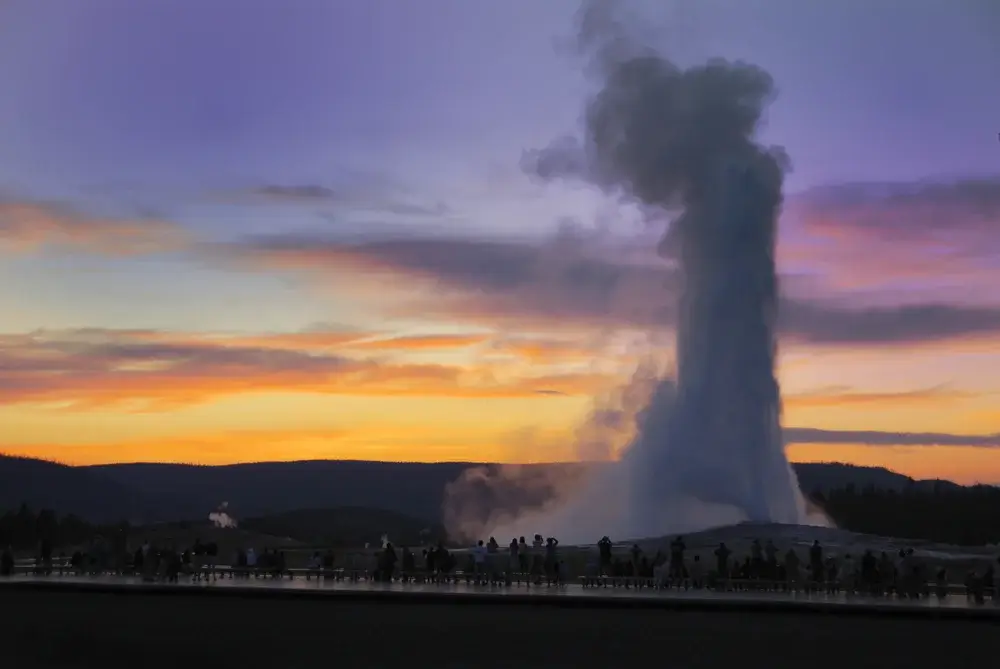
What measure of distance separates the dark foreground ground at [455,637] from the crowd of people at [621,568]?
4941mm

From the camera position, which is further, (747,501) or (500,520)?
(500,520)

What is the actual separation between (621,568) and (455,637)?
12340 mm

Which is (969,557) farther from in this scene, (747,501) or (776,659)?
(776,659)

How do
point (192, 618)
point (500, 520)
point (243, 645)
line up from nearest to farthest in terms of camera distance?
point (243, 645) < point (192, 618) < point (500, 520)

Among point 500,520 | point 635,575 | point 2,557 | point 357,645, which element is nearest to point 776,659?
point 357,645

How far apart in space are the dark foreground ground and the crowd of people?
16.2ft

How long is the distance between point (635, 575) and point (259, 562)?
468 inches

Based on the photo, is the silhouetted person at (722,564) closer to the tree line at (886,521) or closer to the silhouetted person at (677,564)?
the silhouetted person at (677,564)

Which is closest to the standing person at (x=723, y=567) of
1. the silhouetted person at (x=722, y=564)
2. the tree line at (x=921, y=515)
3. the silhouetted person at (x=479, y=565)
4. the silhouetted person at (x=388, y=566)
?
the silhouetted person at (x=722, y=564)

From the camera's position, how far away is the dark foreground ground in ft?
64.4

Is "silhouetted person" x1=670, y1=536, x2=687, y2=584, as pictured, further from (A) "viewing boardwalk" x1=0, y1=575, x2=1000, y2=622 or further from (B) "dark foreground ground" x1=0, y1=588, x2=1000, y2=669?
(B) "dark foreground ground" x1=0, y1=588, x2=1000, y2=669

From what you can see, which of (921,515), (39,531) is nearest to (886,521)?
(921,515)

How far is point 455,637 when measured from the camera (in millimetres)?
22516

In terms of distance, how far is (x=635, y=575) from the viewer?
112 ft
